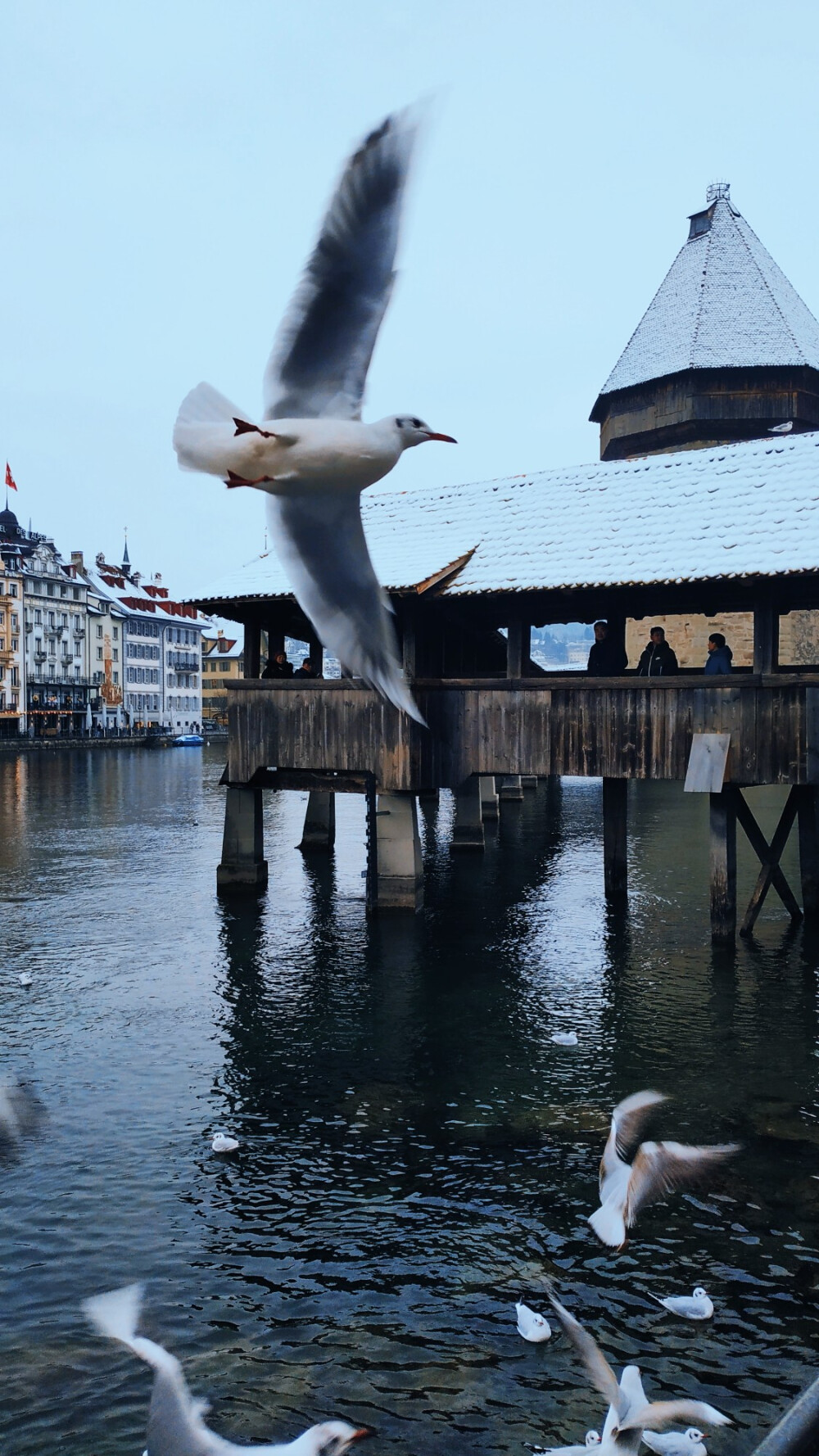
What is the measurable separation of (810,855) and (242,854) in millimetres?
11226

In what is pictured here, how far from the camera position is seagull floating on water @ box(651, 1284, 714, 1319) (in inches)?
289

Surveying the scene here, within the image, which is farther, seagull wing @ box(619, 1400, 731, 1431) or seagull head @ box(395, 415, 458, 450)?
seagull wing @ box(619, 1400, 731, 1431)

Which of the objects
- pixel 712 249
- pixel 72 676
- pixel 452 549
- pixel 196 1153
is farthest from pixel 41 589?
pixel 196 1153

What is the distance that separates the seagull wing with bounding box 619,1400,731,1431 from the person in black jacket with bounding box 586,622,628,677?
13.2m

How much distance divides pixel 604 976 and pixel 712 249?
158ft

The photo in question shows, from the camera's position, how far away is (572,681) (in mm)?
17656

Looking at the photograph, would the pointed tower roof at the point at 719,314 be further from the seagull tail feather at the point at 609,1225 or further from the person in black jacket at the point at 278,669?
the seagull tail feather at the point at 609,1225

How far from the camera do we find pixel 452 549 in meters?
19.8

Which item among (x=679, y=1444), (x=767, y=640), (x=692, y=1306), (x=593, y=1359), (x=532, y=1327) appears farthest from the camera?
(x=767, y=640)

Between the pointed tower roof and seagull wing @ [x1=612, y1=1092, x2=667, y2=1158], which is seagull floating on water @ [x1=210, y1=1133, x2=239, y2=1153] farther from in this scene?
the pointed tower roof

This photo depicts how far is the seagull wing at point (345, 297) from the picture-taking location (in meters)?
4.42

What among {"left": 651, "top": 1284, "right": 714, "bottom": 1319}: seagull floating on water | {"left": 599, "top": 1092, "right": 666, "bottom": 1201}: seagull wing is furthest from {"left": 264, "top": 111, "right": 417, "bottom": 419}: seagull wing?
{"left": 599, "top": 1092, "right": 666, "bottom": 1201}: seagull wing

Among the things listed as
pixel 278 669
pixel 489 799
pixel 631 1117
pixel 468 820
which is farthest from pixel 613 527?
pixel 489 799

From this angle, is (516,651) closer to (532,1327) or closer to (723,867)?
(723,867)
